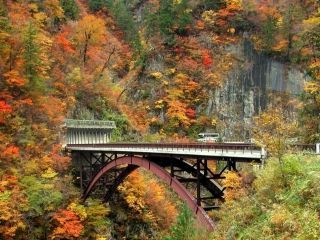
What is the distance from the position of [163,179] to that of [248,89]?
42814mm

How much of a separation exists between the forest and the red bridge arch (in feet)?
2.39

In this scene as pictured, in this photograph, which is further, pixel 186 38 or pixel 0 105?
pixel 186 38

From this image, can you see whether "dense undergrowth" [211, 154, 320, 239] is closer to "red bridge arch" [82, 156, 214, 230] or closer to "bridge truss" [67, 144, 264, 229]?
"bridge truss" [67, 144, 264, 229]

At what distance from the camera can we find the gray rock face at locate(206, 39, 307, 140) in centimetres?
6683

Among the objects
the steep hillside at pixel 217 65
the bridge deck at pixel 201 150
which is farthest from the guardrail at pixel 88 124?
the bridge deck at pixel 201 150

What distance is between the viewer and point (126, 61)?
76.1 m

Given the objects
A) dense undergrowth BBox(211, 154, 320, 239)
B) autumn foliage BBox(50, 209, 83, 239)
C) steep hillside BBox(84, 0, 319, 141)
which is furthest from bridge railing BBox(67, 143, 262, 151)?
steep hillside BBox(84, 0, 319, 141)

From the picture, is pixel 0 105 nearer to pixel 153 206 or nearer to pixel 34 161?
pixel 34 161

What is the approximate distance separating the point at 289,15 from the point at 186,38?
1530 centimetres

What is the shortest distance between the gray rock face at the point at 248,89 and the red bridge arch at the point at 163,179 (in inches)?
1127

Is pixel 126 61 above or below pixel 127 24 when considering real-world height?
below

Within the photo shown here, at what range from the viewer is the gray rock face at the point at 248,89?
219 feet

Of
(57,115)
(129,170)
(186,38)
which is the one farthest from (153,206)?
(186,38)

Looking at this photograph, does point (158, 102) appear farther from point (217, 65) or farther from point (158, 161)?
point (158, 161)
